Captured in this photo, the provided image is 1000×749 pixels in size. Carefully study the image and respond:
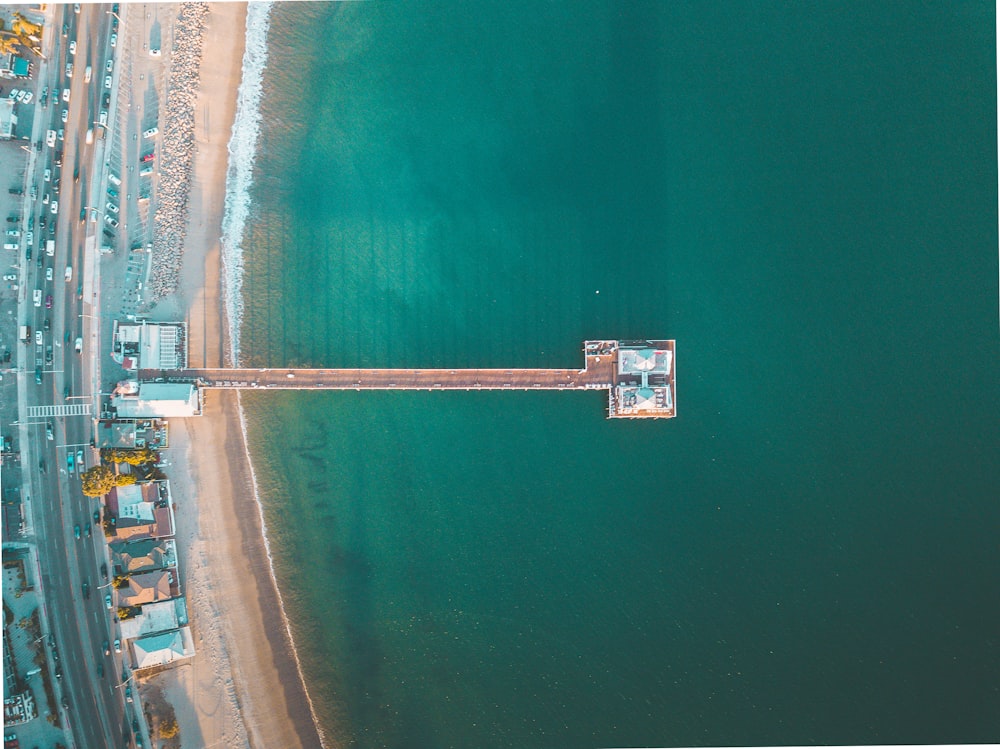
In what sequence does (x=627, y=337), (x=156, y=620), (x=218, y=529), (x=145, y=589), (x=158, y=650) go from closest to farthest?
(x=158, y=650)
(x=145, y=589)
(x=156, y=620)
(x=218, y=529)
(x=627, y=337)

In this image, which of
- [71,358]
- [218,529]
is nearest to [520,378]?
[218,529]

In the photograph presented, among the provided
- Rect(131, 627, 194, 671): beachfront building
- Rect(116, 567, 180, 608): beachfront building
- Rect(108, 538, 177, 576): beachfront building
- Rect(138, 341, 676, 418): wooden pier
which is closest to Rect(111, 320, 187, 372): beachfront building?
Rect(138, 341, 676, 418): wooden pier

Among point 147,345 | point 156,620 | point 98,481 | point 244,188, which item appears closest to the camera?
point 98,481

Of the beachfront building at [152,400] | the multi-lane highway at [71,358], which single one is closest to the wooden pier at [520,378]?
the beachfront building at [152,400]

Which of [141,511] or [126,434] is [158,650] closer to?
[141,511]

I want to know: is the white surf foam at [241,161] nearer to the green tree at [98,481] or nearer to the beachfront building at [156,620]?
the green tree at [98,481]
